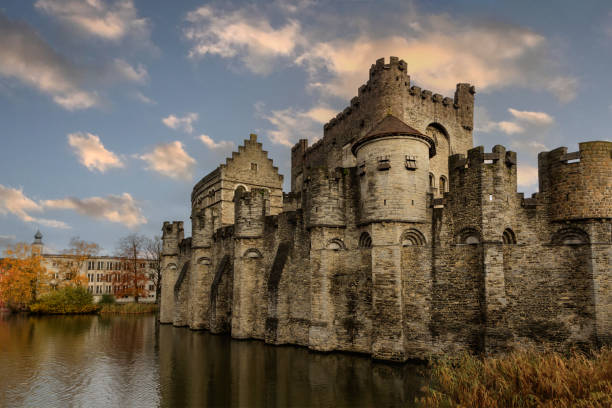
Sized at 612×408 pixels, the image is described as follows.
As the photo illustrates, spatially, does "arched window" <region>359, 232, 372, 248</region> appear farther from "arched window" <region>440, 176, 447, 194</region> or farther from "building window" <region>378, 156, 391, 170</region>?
"arched window" <region>440, 176, 447, 194</region>

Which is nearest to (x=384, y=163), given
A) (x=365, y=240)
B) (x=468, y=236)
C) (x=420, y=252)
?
(x=365, y=240)

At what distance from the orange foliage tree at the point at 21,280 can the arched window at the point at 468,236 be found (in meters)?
49.5

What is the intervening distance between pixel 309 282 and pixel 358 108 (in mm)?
13241

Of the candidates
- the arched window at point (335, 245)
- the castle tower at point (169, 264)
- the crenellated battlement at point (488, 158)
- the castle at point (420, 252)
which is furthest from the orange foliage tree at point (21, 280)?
the crenellated battlement at point (488, 158)

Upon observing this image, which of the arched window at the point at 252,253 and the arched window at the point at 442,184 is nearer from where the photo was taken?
the arched window at the point at 252,253

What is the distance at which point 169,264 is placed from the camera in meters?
38.4

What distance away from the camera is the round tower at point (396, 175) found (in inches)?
749

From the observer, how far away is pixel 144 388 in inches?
581

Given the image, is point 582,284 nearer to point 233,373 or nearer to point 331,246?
point 331,246

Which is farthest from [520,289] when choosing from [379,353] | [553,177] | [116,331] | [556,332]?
[116,331]

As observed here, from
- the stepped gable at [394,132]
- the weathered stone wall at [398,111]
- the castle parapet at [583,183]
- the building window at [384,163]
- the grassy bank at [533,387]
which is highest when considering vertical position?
the weathered stone wall at [398,111]

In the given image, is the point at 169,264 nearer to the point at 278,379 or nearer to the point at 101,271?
the point at 278,379

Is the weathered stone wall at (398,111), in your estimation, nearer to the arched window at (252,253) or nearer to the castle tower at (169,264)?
the arched window at (252,253)

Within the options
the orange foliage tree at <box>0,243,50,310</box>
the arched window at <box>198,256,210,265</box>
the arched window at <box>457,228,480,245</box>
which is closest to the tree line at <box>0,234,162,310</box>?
the orange foliage tree at <box>0,243,50,310</box>
